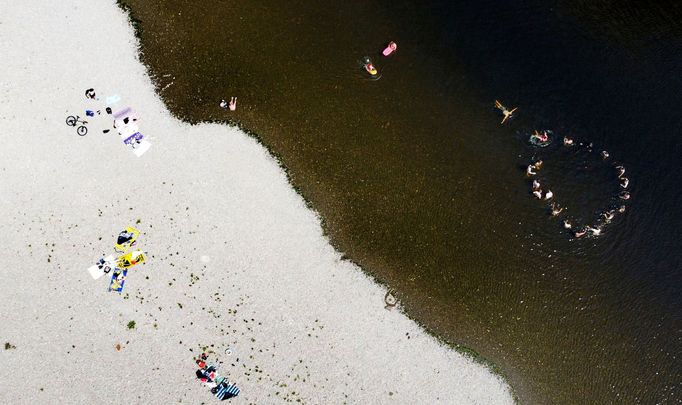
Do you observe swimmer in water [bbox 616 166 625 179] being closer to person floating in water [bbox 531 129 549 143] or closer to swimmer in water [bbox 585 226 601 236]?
swimmer in water [bbox 585 226 601 236]

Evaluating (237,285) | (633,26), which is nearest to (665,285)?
(633,26)

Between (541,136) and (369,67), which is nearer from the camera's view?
(369,67)

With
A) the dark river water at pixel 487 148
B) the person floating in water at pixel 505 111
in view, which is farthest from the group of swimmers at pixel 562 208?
the person floating in water at pixel 505 111

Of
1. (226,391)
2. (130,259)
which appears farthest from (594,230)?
(130,259)

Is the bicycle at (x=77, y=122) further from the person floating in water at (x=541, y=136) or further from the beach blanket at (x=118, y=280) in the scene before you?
the person floating in water at (x=541, y=136)

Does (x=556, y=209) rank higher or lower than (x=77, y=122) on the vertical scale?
higher

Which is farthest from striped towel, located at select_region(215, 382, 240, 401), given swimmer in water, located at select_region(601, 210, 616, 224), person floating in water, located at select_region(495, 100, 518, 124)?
swimmer in water, located at select_region(601, 210, 616, 224)

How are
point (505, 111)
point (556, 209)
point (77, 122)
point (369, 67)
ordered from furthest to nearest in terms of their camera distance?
1. point (556, 209)
2. point (505, 111)
3. point (369, 67)
4. point (77, 122)

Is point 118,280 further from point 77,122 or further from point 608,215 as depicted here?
point 608,215
